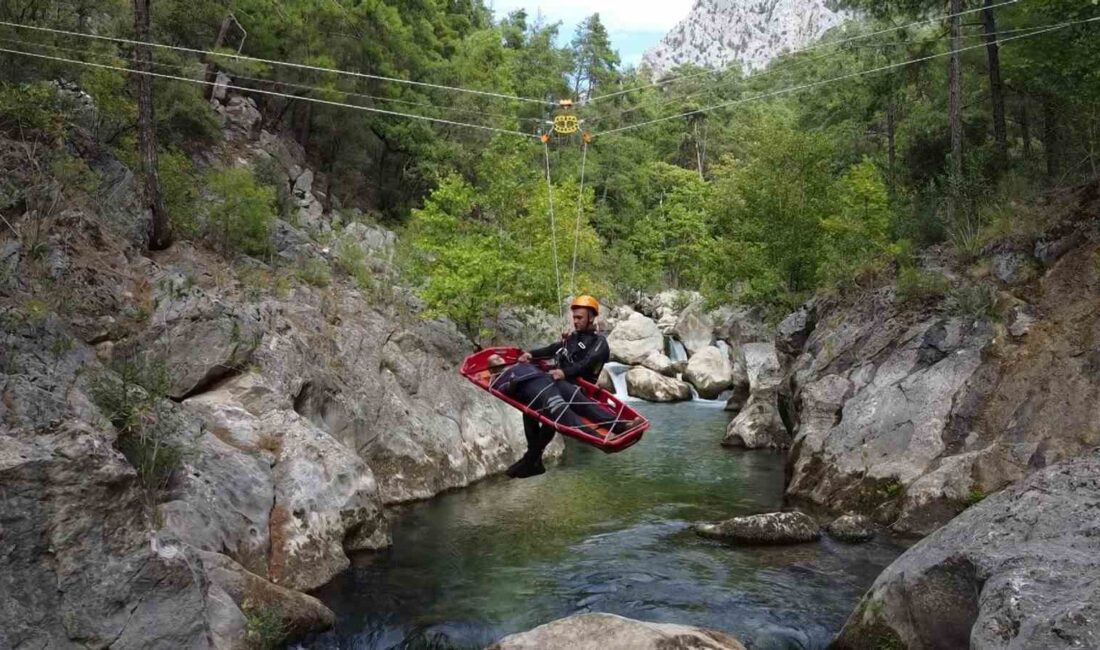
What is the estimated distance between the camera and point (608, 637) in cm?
639

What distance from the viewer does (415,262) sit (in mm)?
20484

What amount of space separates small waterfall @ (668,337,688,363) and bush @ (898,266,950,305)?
17.2 meters

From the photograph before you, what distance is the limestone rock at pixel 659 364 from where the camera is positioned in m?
28.8

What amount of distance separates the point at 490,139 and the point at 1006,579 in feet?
102

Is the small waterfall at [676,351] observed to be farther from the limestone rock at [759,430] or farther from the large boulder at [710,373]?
the limestone rock at [759,430]

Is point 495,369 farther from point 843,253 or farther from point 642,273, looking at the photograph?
point 642,273

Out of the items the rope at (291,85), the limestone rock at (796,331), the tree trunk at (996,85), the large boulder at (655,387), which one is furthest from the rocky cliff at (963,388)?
the large boulder at (655,387)

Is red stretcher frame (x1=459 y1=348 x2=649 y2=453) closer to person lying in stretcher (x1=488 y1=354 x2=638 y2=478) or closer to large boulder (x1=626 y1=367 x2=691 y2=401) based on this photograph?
person lying in stretcher (x1=488 y1=354 x2=638 y2=478)

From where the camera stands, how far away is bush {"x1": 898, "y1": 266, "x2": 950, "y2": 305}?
13.8m

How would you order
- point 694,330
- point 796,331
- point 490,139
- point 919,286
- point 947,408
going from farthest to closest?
point 490,139 < point 694,330 < point 796,331 < point 919,286 < point 947,408

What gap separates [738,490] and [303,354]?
8.38m

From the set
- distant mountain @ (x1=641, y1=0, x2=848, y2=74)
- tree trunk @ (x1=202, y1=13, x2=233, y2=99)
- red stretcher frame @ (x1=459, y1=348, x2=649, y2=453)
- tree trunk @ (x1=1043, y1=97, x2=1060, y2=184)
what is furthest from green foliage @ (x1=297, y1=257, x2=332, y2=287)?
distant mountain @ (x1=641, y1=0, x2=848, y2=74)

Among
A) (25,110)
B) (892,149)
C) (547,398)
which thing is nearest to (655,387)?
(892,149)

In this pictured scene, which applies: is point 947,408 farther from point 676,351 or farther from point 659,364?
point 676,351
